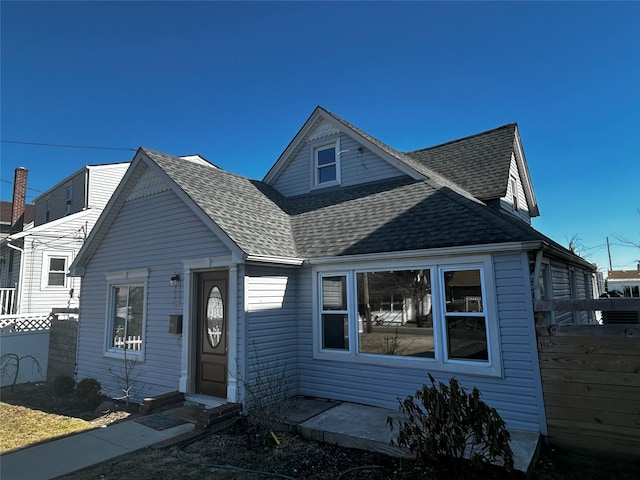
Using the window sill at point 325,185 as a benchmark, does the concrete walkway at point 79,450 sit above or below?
below

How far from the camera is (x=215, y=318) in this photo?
7.89 meters

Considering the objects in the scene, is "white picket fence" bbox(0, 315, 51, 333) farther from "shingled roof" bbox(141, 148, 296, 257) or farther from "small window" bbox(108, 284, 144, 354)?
"shingled roof" bbox(141, 148, 296, 257)

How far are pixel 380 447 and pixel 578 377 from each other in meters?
3.12

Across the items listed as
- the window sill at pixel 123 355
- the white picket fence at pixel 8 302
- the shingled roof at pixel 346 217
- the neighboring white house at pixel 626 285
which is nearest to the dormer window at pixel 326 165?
the shingled roof at pixel 346 217

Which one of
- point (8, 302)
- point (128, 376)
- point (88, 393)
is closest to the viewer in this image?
point (88, 393)

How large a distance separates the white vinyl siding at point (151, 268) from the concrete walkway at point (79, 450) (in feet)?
5.65

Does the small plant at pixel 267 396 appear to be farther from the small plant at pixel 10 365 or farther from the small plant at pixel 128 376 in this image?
the small plant at pixel 10 365

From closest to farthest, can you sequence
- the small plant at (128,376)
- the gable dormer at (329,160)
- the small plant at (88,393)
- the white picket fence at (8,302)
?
the small plant at (88,393) → the small plant at (128,376) → the gable dormer at (329,160) → the white picket fence at (8,302)

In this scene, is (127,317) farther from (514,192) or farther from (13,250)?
(13,250)

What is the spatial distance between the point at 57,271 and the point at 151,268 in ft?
36.1

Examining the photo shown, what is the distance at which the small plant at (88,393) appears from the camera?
8.73m

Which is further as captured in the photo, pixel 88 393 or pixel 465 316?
pixel 88 393

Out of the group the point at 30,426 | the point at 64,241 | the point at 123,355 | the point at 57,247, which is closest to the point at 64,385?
the point at 123,355

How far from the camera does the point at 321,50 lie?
11.3 metres
